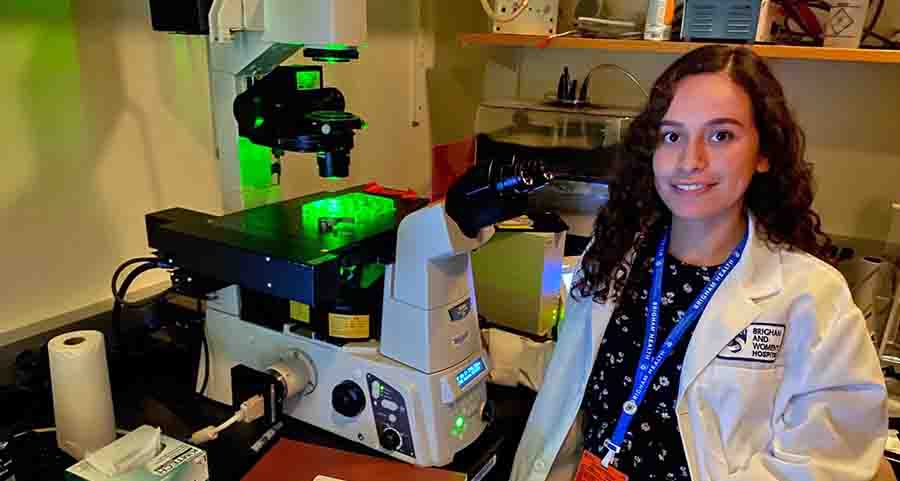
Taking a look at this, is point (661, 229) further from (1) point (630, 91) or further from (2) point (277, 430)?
(1) point (630, 91)

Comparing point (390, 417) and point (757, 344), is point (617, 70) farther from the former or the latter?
point (390, 417)

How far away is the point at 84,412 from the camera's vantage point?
0.92 metres

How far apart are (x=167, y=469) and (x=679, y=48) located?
4.26 feet

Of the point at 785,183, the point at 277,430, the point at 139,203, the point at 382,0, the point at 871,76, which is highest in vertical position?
the point at 382,0

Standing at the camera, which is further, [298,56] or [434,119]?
[434,119]

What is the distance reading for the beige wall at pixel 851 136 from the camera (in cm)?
168

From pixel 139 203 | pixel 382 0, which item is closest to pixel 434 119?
pixel 382 0

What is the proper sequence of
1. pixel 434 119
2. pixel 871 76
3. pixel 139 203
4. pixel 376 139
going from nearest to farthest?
pixel 139 203 < pixel 871 76 < pixel 376 139 < pixel 434 119

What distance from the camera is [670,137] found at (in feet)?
3.09

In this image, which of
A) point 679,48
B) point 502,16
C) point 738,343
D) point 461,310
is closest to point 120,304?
point 461,310

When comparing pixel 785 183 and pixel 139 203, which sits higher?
pixel 785 183

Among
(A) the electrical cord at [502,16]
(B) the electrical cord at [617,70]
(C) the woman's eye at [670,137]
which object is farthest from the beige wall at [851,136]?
(C) the woman's eye at [670,137]

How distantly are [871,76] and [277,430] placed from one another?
1.57 meters

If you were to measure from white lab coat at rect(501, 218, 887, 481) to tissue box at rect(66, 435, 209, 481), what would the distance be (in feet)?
1.86
